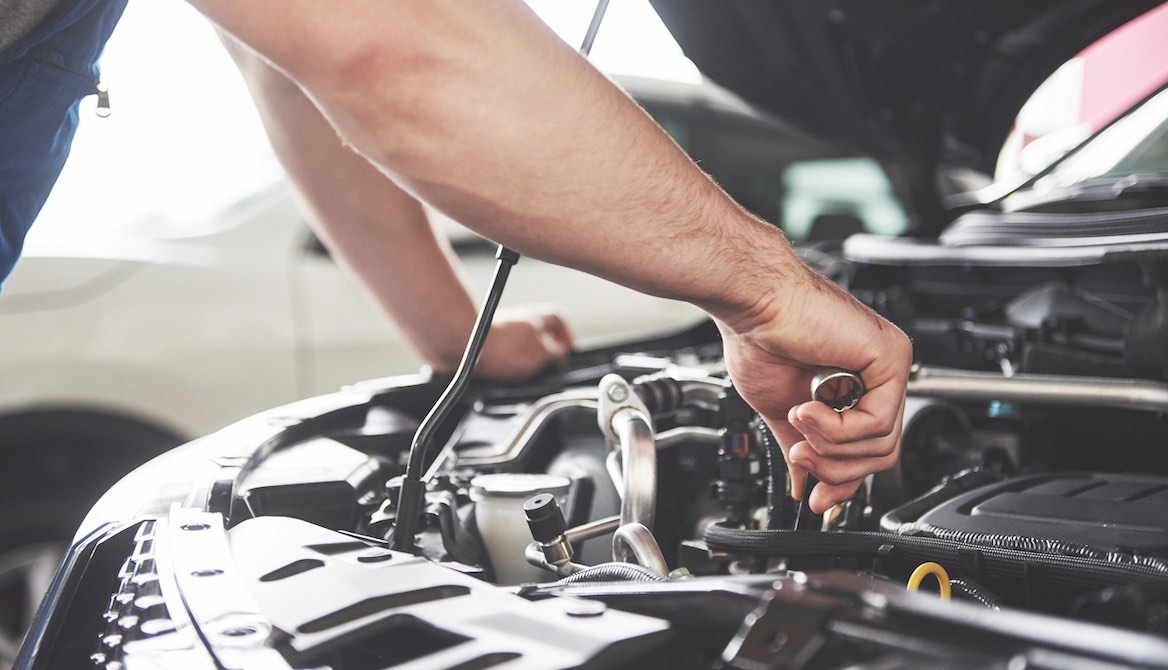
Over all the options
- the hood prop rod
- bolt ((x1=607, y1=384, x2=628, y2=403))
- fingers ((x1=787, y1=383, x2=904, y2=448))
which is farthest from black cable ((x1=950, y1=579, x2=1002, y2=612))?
the hood prop rod

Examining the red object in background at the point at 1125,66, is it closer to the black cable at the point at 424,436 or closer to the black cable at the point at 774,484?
the black cable at the point at 774,484

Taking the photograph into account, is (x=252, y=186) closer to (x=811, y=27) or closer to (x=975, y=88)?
(x=811, y=27)

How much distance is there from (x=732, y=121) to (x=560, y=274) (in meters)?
0.82

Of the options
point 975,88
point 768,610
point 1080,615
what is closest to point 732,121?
point 975,88

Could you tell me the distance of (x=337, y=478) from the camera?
104 centimetres

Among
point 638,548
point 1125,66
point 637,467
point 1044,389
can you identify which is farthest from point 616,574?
point 1125,66

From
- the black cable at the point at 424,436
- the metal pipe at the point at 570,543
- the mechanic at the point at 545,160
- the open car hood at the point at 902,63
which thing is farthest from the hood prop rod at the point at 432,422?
the open car hood at the point at 902,63

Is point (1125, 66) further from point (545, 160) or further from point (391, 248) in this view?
point (545, 160)

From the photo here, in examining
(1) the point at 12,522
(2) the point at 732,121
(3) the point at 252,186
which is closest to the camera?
(1) the point at 12,522

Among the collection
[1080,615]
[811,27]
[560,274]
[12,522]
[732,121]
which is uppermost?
[732,121]

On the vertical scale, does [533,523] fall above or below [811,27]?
below

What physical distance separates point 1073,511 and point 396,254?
1005 mm

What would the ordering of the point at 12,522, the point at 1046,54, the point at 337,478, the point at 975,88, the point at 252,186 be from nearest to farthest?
the point at 337,478
the point at 1046,54
the point at 975,88
the point at 12,522
the point at 252,186

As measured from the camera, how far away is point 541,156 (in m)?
0.68
